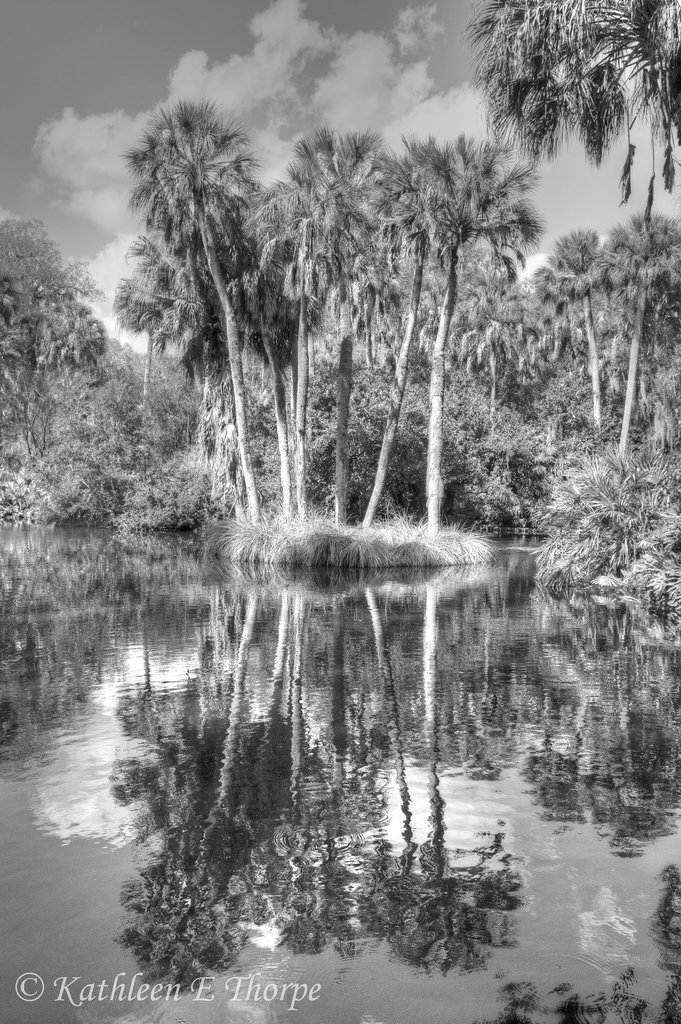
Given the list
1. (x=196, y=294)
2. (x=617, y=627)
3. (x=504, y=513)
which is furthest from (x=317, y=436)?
(x=617, y=627)

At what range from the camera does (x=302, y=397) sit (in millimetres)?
24438

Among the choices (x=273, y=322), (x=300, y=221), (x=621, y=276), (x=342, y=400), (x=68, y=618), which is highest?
(x=621, y=276)

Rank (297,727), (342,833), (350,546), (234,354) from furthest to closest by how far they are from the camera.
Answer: (234,354)
(350,546)
(297,727)
(342,833)

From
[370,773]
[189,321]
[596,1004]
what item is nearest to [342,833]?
[370,773]

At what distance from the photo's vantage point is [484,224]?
74.6 feet

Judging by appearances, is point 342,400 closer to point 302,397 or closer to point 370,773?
point 302,397

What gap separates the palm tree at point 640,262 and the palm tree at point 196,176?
18325mm

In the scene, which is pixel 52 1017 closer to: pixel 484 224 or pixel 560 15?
pixel 560 15

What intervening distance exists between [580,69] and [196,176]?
16.0m

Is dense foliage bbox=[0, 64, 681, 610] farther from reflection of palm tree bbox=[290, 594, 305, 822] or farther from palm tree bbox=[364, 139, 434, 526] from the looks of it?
reflection of palm tree bbox=[290, 594, 305, 822]

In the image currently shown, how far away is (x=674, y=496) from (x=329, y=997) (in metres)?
13.9

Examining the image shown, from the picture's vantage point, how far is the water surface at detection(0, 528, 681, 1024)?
3123 millimetres

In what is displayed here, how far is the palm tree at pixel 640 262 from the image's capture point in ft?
112

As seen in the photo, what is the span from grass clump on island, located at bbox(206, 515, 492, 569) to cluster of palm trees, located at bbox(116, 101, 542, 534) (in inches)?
39.1
